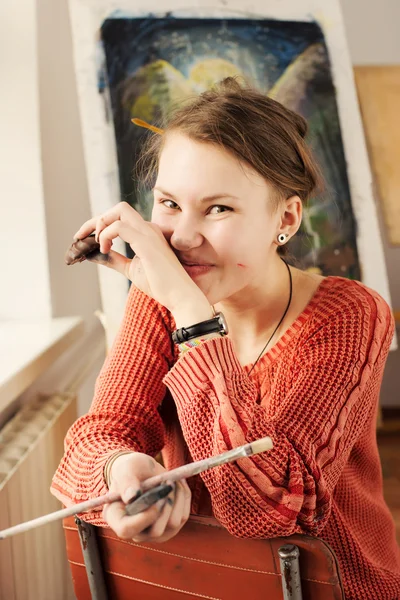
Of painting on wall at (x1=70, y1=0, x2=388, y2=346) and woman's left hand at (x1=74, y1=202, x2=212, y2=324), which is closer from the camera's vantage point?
woman's left hand at (x1=74, y1=202, x2=212, y2=324)

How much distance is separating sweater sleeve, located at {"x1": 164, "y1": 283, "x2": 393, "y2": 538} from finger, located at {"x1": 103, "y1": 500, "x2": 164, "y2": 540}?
0.16 meters

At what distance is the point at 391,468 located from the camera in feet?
8.73

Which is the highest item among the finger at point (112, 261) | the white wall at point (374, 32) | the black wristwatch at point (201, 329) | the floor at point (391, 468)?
the white wall at point (374, 32)

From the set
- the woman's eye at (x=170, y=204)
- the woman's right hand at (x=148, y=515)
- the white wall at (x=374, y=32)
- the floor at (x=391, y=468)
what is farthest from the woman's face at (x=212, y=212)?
the white wall at (x=374, y=32)

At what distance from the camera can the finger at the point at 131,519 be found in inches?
28.7

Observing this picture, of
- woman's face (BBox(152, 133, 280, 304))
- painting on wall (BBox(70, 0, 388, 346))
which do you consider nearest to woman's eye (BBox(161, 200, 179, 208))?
woman's face (BBox(152, 133, 280, 304))

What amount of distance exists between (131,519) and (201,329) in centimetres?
Result: 31

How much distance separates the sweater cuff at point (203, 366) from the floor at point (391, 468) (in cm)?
140

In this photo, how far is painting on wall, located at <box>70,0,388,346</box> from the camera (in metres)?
1.88

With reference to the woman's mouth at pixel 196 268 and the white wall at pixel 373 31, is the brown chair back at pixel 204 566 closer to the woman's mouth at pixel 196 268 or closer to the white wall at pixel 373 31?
A: the woman's mouth at pixel 196 268

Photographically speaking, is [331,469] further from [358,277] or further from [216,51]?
[216,51]

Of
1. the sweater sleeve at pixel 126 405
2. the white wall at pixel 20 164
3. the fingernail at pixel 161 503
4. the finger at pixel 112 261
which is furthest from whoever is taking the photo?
the white wall at pixel 20 164

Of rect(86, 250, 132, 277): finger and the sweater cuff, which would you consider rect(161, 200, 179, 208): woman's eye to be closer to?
rect(86, 250, 132, 277): finger

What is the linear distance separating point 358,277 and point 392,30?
4.82ft
